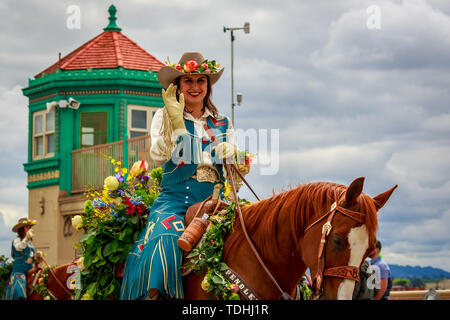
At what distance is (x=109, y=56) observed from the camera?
26.0m

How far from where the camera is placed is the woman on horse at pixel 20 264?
15276 mm

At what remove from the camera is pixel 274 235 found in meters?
5.74

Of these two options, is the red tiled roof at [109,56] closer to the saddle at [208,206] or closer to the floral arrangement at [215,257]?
the saddle at [208,206]

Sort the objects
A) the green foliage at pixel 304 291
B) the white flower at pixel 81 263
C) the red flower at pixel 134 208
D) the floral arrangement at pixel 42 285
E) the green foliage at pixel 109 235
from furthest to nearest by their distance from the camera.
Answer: the floral arrangement at pixel 42 285 → the white flower at pixel 81 263 → the red flower at pixel 134 208 → the green foliage at pixel 109 235 → the green foliage at pixel 304 291

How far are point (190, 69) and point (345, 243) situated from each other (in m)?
2.64

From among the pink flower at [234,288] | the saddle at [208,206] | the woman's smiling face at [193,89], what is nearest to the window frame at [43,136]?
the woman's smiling face at [193,89]

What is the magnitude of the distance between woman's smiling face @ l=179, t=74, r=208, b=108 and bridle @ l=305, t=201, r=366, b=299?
83.0 inches

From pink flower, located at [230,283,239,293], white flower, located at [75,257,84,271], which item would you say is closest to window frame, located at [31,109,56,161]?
white flower, located at [75,257,84,271]

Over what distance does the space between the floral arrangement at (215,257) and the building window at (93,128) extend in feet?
63.0

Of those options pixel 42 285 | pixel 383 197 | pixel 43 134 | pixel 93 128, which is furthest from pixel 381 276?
pixel 43 134

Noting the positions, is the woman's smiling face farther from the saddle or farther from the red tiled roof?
the red tiled roof

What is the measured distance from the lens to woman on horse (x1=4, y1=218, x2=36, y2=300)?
15276mm
